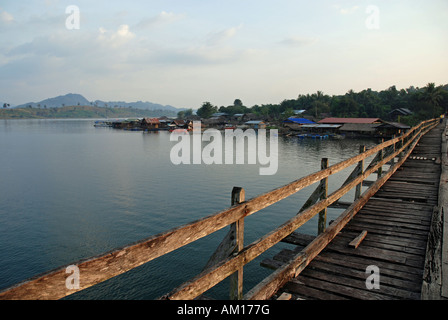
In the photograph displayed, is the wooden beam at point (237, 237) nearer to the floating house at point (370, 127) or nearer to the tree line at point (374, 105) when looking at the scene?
the floating house at point (370, 127)

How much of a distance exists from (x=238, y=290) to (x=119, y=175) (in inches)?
1449

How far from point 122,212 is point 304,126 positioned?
3105 inches

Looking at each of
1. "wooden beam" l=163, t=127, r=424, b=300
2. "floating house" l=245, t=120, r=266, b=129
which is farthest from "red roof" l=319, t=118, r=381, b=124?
"wooden beam" l=163, t=127, r=424, b=300

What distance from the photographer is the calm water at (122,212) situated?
1437cm

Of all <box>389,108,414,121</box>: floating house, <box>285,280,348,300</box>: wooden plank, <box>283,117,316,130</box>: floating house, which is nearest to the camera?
<box>285,280,348,300</box>: wooden plank

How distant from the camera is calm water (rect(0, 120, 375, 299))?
14.4 m

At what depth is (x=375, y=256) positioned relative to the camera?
500cm

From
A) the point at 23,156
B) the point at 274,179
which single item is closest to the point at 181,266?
the point at 274,179

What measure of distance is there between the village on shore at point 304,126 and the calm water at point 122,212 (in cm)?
2708

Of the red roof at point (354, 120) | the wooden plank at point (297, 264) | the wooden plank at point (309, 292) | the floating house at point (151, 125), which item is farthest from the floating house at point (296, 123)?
the wooden plank at point (309, 292)

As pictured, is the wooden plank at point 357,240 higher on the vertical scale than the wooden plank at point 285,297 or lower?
higher

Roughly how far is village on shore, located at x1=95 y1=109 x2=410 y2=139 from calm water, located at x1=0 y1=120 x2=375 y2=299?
88.8 ft

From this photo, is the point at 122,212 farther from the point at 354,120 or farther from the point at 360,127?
the point at 354,120

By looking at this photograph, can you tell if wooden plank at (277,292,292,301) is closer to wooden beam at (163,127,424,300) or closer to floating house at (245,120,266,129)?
wooden beam at (163,127,424,300)
